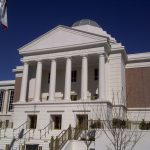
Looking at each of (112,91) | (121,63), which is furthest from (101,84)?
(121,63)

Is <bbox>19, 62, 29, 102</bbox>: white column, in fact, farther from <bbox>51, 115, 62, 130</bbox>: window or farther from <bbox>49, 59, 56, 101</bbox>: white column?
<bbox>51, 115, 62, 130</bbox>: window

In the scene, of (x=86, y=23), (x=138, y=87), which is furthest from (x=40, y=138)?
(x=86, y=23)

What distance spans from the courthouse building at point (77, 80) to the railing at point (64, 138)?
243 inches

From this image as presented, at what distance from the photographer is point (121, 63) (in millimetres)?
34719

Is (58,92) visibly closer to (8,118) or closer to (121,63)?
(121,63)

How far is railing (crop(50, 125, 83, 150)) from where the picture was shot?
21.0 meters

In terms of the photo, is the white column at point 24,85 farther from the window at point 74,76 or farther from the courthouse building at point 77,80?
the window at point 74,76

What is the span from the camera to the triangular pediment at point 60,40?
3397cm

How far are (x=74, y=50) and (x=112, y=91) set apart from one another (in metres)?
7.27

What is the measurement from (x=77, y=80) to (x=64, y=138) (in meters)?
15.0

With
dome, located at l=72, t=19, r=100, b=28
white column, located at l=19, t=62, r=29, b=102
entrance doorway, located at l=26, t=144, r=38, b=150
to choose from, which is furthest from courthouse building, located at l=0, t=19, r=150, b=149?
dome, located at l=72, t=19, r=100, b=28

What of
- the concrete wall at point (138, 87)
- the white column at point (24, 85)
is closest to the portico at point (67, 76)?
the white column at point (24, 85)

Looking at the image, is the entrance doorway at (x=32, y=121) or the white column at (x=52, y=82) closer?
the white column at (x=52, y=82)

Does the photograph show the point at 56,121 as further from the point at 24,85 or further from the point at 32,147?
the point at 32,147
